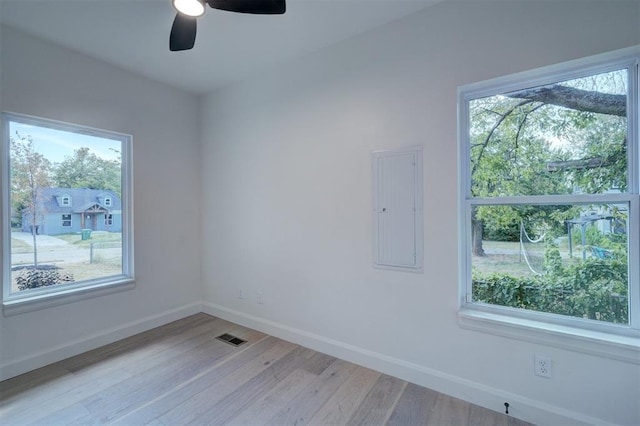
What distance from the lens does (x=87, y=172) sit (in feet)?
8.98

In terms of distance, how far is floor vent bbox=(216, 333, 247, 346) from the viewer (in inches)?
Answer: 108

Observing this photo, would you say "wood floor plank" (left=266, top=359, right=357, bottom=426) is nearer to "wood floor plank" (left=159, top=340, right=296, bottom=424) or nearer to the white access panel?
"wood floor plank" (left=159, top=340, right=296, bottom=424)

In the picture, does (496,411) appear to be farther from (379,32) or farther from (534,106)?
(379,32)

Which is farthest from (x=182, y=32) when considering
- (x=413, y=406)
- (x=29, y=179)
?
(x=413, y=406)

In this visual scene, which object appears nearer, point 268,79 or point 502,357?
point 502,357

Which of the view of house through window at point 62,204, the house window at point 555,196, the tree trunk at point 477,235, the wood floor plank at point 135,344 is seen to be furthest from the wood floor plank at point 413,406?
the view of house through window at point 62,204

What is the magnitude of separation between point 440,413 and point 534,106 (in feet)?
6.78

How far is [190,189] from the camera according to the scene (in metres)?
3.51

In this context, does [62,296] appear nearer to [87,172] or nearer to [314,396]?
[87,172]

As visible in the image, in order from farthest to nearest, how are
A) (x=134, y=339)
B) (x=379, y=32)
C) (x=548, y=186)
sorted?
(x=134, y=339), (x=379, y=32), (x=548, y=186)

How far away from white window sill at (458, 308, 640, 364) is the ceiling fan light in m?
2.52

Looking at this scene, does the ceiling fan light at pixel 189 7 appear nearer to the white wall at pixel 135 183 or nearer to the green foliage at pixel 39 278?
the white wall at pixel 135 183

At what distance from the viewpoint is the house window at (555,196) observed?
1.63 meters

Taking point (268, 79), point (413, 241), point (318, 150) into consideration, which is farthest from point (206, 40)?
point (413, 241)
